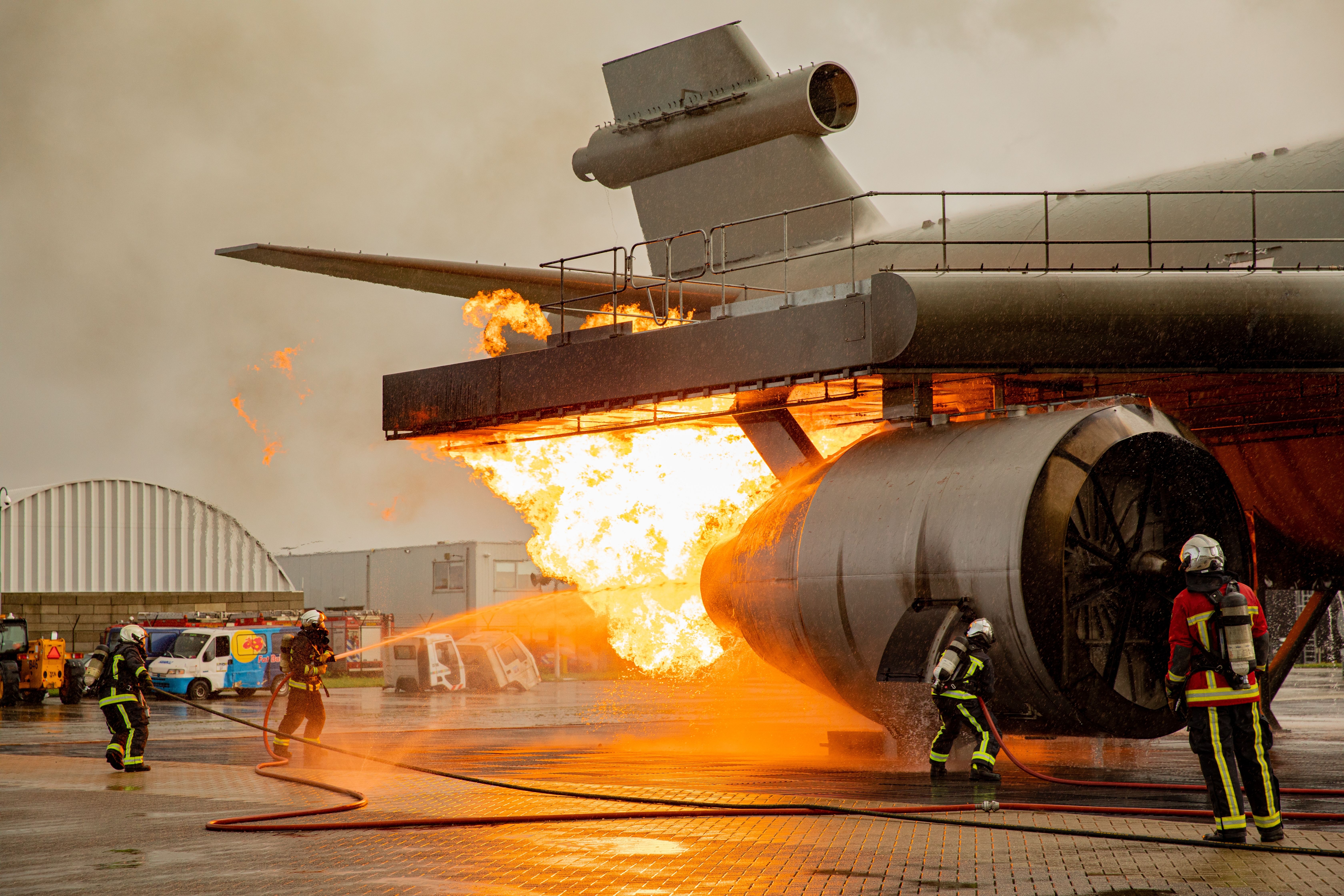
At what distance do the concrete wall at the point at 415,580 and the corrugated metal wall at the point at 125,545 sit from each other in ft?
12.9

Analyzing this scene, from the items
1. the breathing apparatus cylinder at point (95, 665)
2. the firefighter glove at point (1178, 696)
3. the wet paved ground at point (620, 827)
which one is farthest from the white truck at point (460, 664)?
the firefighter glove at point (1178, 696)

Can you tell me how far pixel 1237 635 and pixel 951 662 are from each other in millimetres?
4558

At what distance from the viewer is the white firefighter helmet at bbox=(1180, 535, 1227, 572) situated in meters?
9.90

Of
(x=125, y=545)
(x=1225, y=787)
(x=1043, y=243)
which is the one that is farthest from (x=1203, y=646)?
(x=125, y=545)

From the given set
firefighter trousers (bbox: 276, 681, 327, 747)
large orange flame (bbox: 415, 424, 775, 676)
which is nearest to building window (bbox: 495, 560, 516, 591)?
large orange flame (bbox: 415, 424, 775, 676)

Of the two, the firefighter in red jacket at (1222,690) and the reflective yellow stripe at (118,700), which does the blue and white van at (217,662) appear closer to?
the reflective yellow stripe at (118,700)

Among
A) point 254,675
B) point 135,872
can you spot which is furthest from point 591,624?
point 135,872

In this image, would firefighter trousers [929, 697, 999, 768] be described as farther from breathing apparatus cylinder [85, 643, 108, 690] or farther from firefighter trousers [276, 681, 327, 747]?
breathing apparatus cylinder [85, 643, 108, 690]

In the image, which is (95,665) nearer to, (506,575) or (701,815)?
(701,815)

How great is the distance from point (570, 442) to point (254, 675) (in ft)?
68.5

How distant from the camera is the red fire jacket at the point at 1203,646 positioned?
383 inches

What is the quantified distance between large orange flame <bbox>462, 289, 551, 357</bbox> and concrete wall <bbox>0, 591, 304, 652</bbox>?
2894cm

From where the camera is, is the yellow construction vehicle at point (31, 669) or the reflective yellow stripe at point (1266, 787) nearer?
the reflective yellow stripe at point (1266, 787)

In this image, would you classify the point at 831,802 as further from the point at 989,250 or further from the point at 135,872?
the point at 989,250
